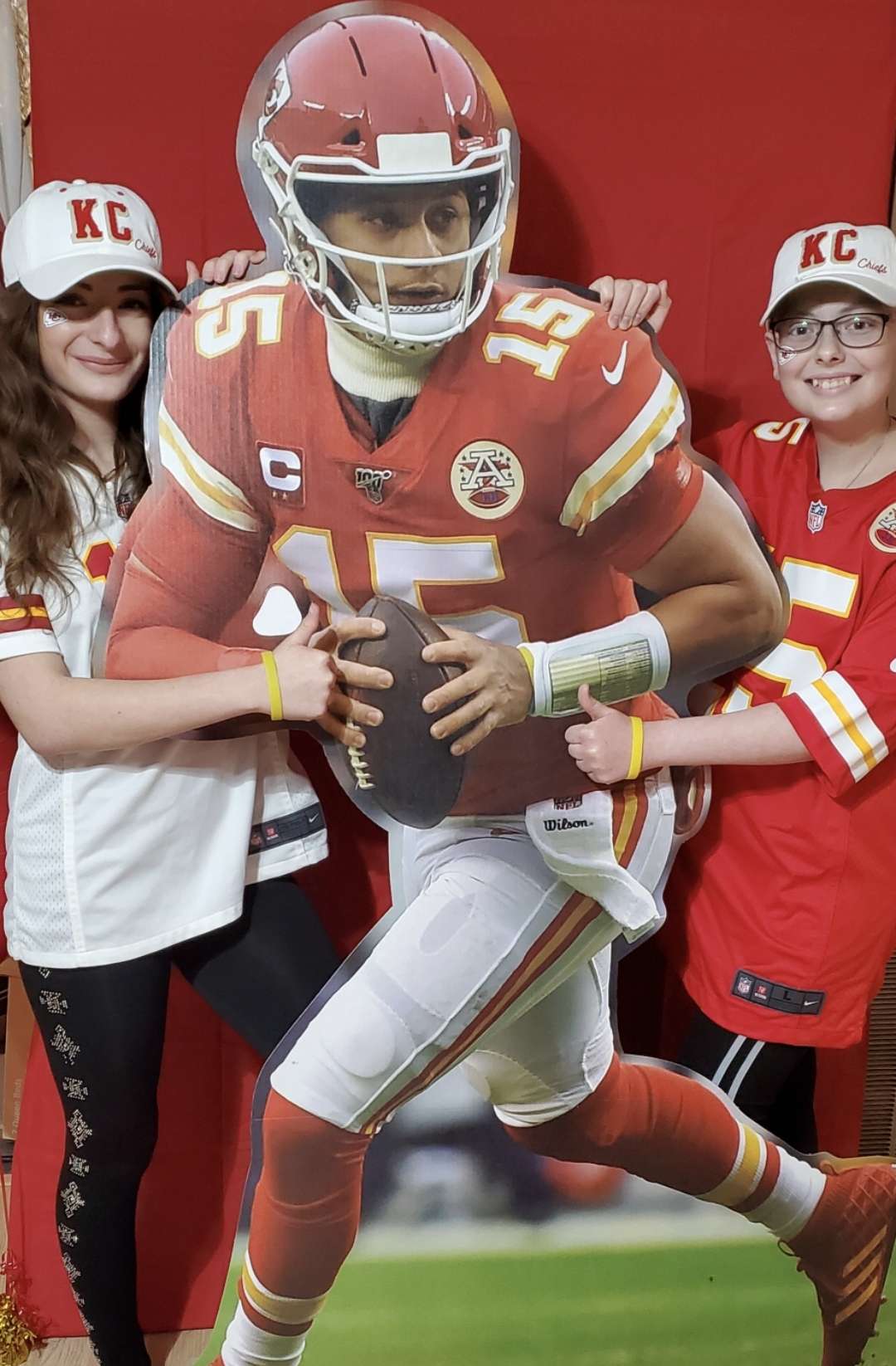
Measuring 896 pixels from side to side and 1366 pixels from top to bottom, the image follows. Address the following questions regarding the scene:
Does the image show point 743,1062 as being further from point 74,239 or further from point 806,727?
point 74,239

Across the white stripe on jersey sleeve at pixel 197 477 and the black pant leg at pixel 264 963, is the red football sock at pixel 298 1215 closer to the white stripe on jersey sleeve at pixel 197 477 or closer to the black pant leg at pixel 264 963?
the black pant leg at pixel 264 963

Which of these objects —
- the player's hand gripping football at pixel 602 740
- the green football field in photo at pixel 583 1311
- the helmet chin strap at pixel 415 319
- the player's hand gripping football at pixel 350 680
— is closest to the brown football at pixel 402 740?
the player's hand gripping football at pixel 350 680

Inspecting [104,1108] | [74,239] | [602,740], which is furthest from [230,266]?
[104,1108]

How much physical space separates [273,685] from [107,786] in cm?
24

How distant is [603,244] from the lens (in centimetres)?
138

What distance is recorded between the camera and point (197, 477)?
3.94 ft

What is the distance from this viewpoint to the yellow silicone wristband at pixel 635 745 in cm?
127

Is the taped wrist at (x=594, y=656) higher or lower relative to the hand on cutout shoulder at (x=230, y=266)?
lower

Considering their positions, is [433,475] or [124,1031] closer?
[433,475]

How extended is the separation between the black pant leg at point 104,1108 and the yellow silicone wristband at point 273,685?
1.15 ft

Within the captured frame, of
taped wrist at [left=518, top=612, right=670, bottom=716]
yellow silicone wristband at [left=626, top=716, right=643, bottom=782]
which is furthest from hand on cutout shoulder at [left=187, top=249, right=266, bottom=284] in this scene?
yellow silicone wristband at [left=626, top=716, right=643, bottom=782]

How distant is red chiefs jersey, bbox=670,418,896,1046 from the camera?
124 cm

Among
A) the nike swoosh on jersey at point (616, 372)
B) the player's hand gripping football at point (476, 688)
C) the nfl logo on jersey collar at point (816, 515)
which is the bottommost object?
the player's hand gripping football at point (476, 688)

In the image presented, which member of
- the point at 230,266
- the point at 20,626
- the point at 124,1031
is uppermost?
the point at 230,266
